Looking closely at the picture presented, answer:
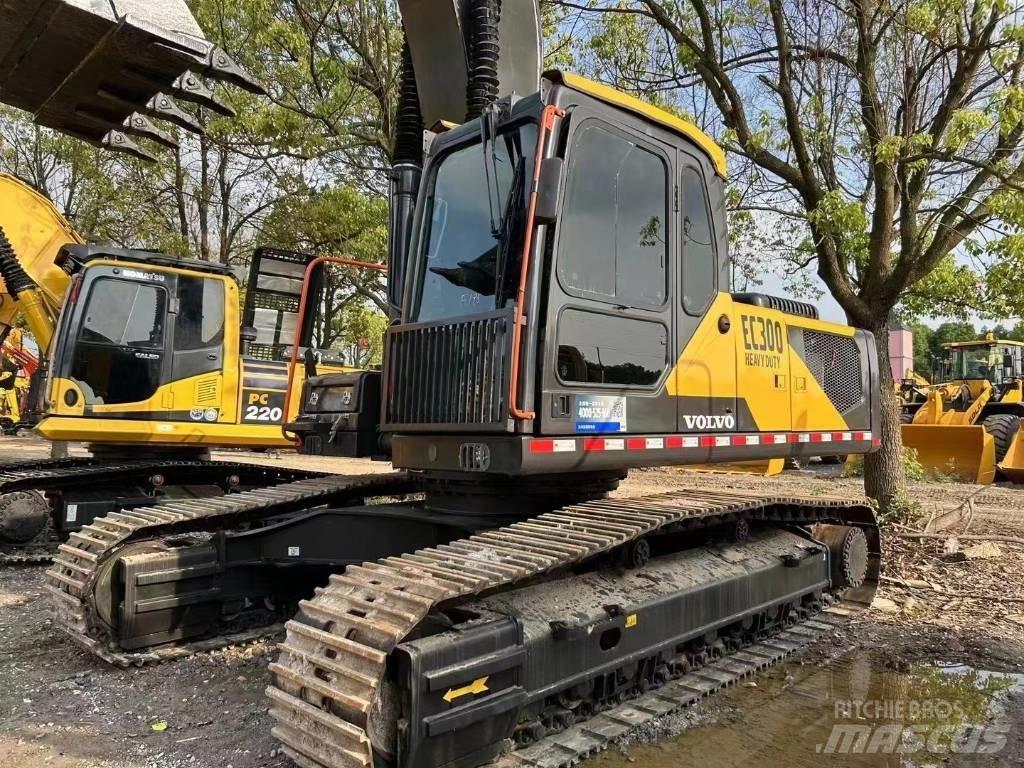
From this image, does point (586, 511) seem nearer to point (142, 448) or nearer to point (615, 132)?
point (615, 132)

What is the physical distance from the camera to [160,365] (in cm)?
815

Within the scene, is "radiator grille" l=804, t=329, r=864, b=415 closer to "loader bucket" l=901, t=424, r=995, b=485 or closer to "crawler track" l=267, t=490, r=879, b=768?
"crawler track" l=267, t=490, r=879, b=768

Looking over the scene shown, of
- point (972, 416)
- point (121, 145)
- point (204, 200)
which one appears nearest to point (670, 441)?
point (121, 145)

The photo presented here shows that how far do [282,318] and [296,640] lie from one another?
22.1 ft

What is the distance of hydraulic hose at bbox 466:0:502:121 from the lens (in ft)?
16.2

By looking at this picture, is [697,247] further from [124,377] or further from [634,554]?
[124,377]

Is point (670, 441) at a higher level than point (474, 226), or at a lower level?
lower

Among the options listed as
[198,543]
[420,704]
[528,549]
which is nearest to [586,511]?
[528,549]

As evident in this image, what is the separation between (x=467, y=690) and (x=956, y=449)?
1387 centimetres

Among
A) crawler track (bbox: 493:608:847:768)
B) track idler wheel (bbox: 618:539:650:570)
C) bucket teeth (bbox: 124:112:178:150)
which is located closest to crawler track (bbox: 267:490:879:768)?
crawler track (bbox: 493:608:847:768)

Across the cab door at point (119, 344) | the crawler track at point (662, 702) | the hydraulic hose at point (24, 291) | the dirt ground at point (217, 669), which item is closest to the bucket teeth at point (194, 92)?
the dirt ground at point (217, 669)

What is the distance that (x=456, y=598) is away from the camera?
138 inches

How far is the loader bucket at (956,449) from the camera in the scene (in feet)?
47.0

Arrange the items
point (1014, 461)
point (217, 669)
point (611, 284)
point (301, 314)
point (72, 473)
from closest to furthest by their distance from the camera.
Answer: point (611, 284)
point (217, 669)
point (301, 314)
point (72, 473)
point (1014, 461)
